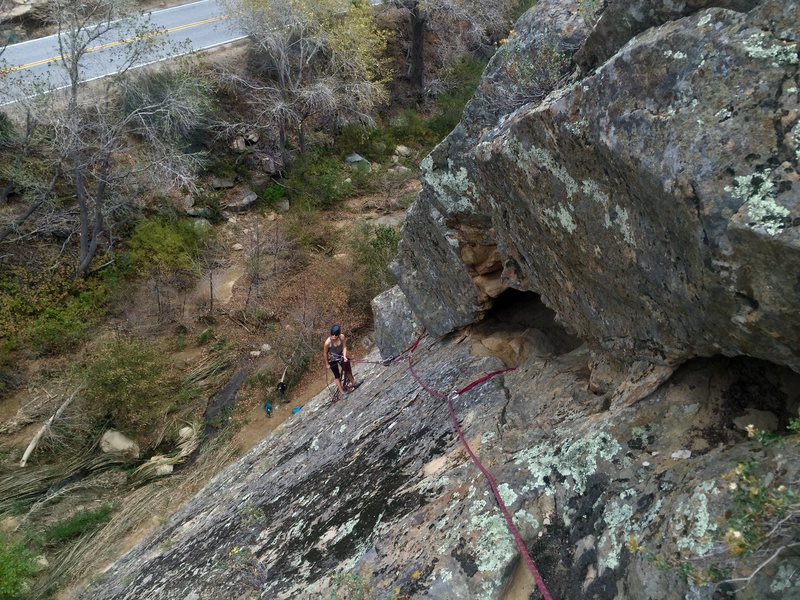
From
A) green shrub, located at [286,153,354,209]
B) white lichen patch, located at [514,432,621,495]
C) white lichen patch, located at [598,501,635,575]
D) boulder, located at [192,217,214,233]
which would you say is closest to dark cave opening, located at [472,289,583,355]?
white lichen patch, located at [514,432,621,495]

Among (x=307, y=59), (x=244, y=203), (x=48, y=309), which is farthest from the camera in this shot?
(x=244, y=203)

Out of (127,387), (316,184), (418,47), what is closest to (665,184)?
(127,387)

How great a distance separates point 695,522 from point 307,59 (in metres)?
15.6

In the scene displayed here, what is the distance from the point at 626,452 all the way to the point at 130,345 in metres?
9.57

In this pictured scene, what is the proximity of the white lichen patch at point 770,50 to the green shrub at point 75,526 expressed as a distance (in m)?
9.48

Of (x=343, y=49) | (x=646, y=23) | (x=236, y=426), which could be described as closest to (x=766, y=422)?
(x=646, y=23)

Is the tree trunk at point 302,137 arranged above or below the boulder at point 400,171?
above

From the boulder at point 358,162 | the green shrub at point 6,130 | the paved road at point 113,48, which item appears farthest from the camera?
the boulder at point 358,162

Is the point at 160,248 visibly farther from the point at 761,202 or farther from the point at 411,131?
the point at 761,202

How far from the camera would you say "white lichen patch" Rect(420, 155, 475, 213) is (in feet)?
15.6

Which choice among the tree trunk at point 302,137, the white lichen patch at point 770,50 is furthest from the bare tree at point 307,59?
the white lichen patch at point 770,50

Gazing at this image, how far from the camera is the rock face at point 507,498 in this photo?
2.46 m

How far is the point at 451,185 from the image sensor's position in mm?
4855

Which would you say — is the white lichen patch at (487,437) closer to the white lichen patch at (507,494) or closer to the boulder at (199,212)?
the white lichen patch at (507,494)
